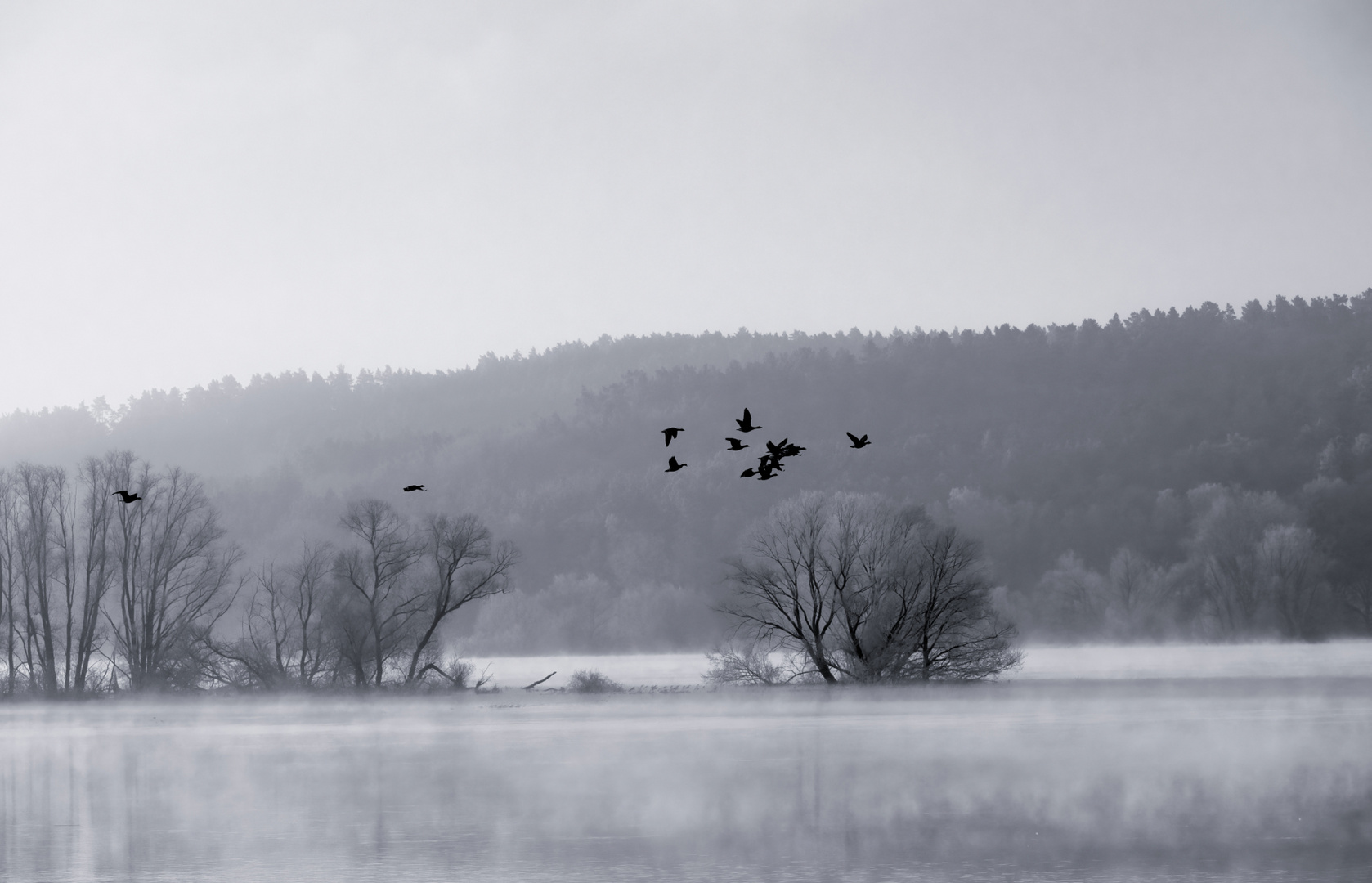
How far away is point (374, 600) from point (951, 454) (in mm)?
58535

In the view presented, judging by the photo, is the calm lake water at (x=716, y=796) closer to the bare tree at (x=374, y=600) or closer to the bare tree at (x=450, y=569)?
the bare tree at (x=374, y=600)

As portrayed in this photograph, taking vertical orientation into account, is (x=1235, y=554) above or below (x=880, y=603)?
above

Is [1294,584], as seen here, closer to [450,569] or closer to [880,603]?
[880,603]

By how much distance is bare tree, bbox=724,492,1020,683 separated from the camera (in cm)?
4884

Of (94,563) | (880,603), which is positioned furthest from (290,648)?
(880,603)

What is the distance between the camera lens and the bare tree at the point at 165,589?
175ft

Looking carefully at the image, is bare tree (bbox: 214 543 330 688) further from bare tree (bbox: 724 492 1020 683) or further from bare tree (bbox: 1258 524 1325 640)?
bare tree (bbox: 1258 524 1325 640)

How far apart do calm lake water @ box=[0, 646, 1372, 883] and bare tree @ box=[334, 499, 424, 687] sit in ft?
34.7

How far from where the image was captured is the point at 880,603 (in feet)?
163

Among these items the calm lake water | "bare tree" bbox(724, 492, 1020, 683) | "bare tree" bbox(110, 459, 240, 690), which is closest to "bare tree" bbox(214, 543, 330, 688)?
"bare tree" bbox(110, 459, 240, 690)

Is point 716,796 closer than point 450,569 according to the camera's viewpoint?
Yes

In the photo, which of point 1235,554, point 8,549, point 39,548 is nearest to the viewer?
point 8,549

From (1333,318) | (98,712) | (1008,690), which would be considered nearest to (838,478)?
(1333,318)

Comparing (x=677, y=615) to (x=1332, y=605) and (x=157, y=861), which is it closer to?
(x=1332, y=605)
